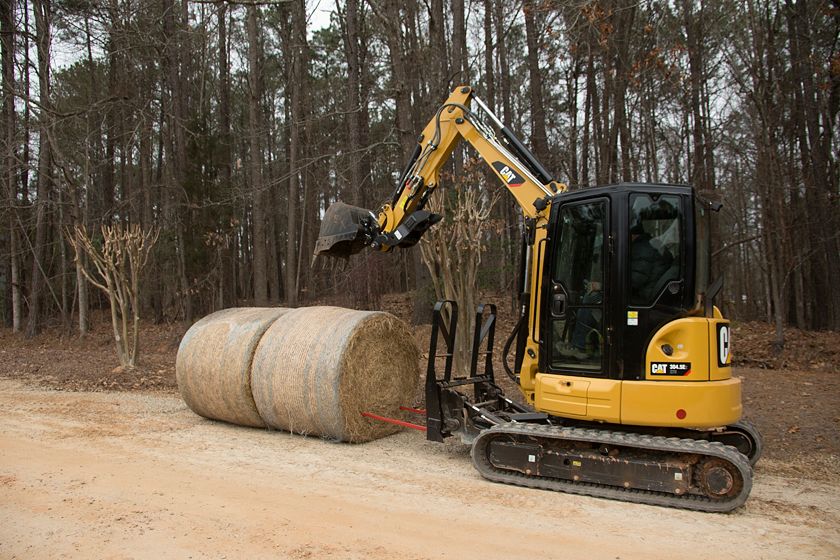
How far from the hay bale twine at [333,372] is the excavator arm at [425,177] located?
945 millimetres

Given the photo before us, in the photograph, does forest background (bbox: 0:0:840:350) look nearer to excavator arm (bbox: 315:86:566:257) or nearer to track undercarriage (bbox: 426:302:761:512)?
excavator arm (bbox: 315:86:566:257)

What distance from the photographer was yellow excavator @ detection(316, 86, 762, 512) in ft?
17.2

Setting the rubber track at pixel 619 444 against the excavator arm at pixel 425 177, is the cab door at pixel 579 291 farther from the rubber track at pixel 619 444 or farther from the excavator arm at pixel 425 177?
the excavator arm at pixel 425 177

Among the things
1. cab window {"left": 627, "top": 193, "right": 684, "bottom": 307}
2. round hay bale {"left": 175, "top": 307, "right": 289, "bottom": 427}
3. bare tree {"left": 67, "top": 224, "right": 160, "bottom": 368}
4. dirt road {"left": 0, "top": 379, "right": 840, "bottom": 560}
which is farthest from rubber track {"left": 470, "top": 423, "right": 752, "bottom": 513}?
bare tree {"left": 67, "top": 224, "right": 160, "bottom": 368}

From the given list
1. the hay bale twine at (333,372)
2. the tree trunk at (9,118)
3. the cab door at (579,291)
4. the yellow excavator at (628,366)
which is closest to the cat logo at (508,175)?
the yellow excavator at (628,366)

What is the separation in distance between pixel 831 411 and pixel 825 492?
3.49 metres

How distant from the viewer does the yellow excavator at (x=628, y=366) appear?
525 centimetres

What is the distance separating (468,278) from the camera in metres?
10.4

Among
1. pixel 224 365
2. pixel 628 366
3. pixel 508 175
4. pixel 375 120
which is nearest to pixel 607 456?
pixel 628 366

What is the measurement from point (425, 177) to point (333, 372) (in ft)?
7.92

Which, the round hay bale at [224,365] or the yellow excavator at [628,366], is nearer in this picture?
the yellow excavator at [628,366]

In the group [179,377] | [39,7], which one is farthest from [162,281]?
[179,377]

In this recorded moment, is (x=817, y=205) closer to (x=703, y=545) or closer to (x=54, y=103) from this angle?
(x=703, y=545)

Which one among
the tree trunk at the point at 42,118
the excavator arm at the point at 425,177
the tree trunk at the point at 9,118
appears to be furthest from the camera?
the tree trunk at the point at 9,118
